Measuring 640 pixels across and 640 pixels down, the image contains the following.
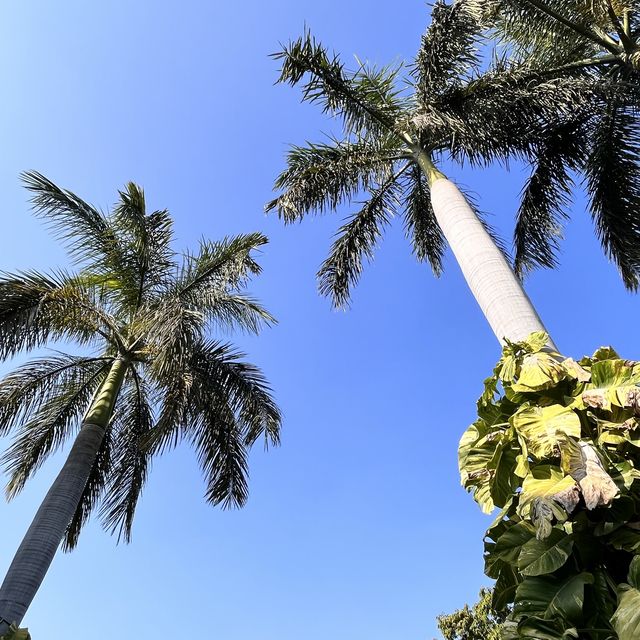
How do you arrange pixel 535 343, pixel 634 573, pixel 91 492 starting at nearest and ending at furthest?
pixel 634 573 < pixel 535 343 < pixel 91 492

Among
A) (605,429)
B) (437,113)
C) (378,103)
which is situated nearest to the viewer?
(605,429)

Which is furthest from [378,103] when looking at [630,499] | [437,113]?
[630,499]

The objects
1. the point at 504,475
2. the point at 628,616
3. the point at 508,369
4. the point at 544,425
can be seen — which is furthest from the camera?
the point at 508,369

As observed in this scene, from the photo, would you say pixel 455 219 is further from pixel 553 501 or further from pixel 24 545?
pixel 24 545

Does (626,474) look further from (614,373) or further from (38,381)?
(38,381)

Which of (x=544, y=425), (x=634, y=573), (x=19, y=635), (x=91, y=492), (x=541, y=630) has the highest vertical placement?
(x=91, y=492)

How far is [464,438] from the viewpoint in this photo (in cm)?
303

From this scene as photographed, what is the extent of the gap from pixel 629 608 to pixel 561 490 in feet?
1.56

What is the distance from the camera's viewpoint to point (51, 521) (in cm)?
771

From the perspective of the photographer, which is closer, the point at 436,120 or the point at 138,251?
the point at 436,120

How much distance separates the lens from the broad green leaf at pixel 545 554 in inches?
88.0

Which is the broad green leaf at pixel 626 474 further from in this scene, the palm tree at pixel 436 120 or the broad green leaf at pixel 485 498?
the palm tree at pixel 436 120

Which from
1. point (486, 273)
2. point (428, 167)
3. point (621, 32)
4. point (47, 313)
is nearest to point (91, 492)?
point (47, 313)

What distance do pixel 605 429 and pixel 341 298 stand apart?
306 inches
